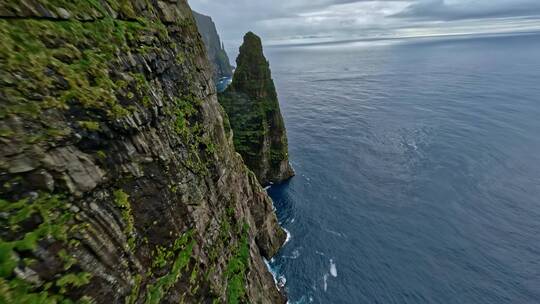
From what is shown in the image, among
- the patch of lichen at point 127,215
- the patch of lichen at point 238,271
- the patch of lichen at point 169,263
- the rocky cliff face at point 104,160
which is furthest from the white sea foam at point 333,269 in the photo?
the patch of lichen at point 127,215

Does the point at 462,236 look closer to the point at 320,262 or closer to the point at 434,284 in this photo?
the point at 434,284

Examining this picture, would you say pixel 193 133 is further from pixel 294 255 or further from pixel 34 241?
pixel 294 255

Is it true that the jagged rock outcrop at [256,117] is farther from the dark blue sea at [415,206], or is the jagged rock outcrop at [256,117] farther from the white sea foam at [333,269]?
the white sea foam at [333,269]

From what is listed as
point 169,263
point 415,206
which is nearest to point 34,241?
point 169,263

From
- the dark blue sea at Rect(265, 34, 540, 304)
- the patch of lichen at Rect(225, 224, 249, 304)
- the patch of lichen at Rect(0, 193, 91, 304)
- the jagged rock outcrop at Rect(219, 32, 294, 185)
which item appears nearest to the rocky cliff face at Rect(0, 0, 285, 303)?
the patch of lichen at Rect(0, 193, 91, 304)

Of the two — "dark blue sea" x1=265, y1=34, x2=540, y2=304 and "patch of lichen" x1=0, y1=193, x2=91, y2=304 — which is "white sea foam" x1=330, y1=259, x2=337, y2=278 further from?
"patch of lichen" x1=0, y1=193, x2=91, y2=304

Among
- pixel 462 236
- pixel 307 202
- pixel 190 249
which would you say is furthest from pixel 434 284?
pixel 190 249
